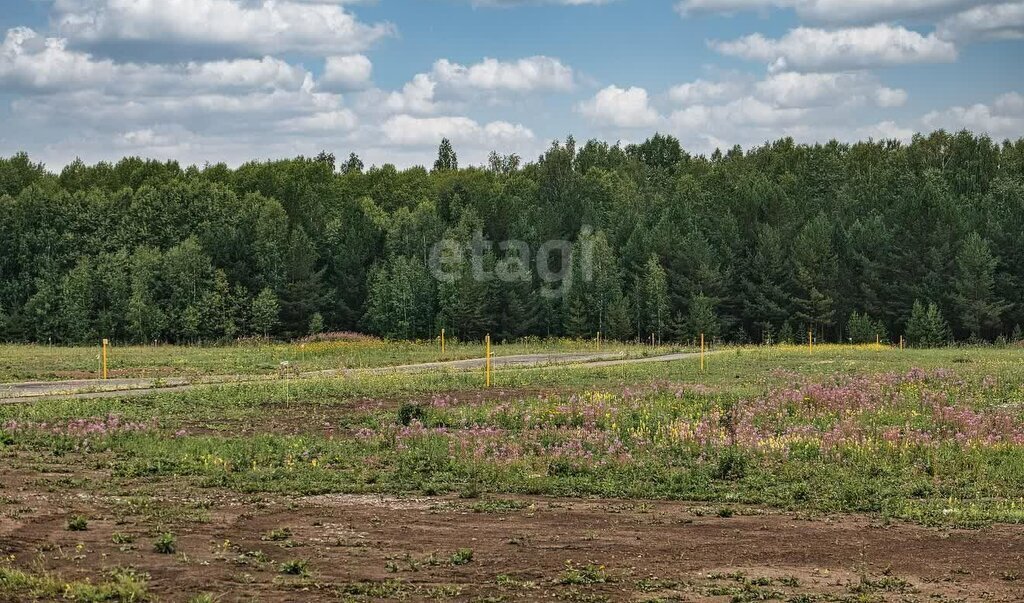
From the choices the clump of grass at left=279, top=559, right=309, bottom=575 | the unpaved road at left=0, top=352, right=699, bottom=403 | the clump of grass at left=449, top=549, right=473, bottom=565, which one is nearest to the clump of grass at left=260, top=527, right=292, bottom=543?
the clump of grass at left=279, top=559, right=309, bottom=575

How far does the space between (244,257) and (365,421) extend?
6597 centimetres

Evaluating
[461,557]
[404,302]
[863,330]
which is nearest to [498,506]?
[461,557]

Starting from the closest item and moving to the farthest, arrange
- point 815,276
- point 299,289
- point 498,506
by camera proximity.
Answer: point 498,506 < point 815,276 < point 299,289

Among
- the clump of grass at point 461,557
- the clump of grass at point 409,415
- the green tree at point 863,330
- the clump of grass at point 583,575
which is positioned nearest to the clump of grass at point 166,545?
the clump of grass at point 461,557

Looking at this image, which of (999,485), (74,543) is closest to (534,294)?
(999,485)

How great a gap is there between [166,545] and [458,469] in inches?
293

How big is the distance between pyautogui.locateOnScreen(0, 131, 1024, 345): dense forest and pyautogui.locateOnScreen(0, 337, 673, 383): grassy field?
1667 cm

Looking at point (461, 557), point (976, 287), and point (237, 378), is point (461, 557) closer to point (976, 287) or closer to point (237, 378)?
point (237, 378)

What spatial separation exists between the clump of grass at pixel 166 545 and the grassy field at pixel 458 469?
3cm

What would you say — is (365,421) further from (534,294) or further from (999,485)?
(534,294)

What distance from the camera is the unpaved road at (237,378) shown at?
35.6 meters

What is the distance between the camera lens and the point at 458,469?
2159cm

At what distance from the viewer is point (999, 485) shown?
20.6 meters

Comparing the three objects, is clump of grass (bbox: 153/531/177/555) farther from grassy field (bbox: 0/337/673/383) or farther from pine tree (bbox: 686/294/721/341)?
pine tree (bbox: 686/294/721/341)
